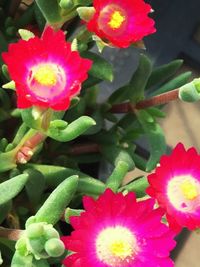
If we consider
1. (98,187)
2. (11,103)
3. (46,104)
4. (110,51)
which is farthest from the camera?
(110,51)

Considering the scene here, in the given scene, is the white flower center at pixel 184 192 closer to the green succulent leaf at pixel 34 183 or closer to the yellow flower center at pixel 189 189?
the yellow flower center at pixel 189 189

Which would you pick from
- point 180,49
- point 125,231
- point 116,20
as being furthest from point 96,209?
point 180,49

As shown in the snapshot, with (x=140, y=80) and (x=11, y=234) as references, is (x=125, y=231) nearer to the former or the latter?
(x=11, y=234)

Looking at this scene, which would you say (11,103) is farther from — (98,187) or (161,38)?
(161,38)

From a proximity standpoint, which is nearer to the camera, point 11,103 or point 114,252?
point 114,252

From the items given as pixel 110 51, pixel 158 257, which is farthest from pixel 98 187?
pixel 110 51

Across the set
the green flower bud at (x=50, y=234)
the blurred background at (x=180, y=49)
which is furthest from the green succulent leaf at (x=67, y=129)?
the blurred background at (x=180, y=49)

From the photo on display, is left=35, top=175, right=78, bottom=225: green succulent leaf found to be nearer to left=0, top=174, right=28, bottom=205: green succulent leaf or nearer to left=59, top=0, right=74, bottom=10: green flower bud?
left=0, top=174, right=28, bottom=205: green succulent leaf

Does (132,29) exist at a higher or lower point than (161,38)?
higher
